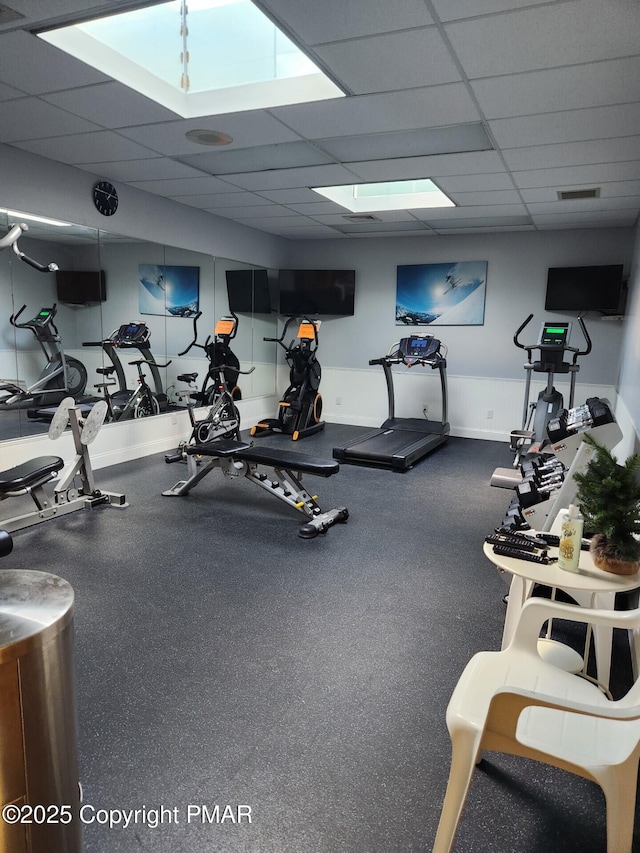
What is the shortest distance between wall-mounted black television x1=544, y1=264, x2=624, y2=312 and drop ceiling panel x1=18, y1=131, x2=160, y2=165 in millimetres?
4858

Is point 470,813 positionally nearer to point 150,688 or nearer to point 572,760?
point 572,760

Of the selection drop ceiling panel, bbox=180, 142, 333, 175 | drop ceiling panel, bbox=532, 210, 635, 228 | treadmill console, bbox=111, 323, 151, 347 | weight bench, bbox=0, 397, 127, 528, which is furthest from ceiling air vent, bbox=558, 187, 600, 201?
weight bench, bbox=0, 397, 127, 528

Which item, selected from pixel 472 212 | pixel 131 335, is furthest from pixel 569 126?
pixel 131 335

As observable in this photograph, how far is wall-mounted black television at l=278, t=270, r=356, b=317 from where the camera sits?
7.86 meters

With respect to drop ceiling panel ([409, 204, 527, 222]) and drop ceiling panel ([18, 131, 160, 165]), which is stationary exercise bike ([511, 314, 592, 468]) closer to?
drop ceiling panel ([409, 204, 527, 222])

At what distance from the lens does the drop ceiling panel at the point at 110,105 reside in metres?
3.13

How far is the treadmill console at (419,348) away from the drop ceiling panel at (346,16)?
4351 mm

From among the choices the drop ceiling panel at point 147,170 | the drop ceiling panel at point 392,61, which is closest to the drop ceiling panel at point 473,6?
the drop ceiling panel at point 392,61

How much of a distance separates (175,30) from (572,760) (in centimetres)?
386

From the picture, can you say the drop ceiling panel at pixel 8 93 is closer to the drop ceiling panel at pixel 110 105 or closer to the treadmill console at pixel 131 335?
the drop ceiling panel at pixel 110 105

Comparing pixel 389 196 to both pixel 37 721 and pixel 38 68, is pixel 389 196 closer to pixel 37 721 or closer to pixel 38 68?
pixel 38 68

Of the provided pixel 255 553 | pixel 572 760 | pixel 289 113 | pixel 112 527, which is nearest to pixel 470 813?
pixel 572 760

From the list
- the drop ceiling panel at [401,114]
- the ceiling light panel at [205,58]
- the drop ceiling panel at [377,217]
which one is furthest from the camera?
the drop ceiling panel at [377,217]

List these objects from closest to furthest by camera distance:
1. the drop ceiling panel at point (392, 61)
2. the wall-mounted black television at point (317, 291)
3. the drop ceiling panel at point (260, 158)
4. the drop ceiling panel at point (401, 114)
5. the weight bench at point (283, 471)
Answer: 1. the drop ceiling panel at point (401, 114)
2. the drop ceiling panel at point (392, 61)
3. the weight bench at point (283, 471)
4. the drop ceiling panel at point (260, 158)
5. the wall-mounted black television at point (317, 291)
